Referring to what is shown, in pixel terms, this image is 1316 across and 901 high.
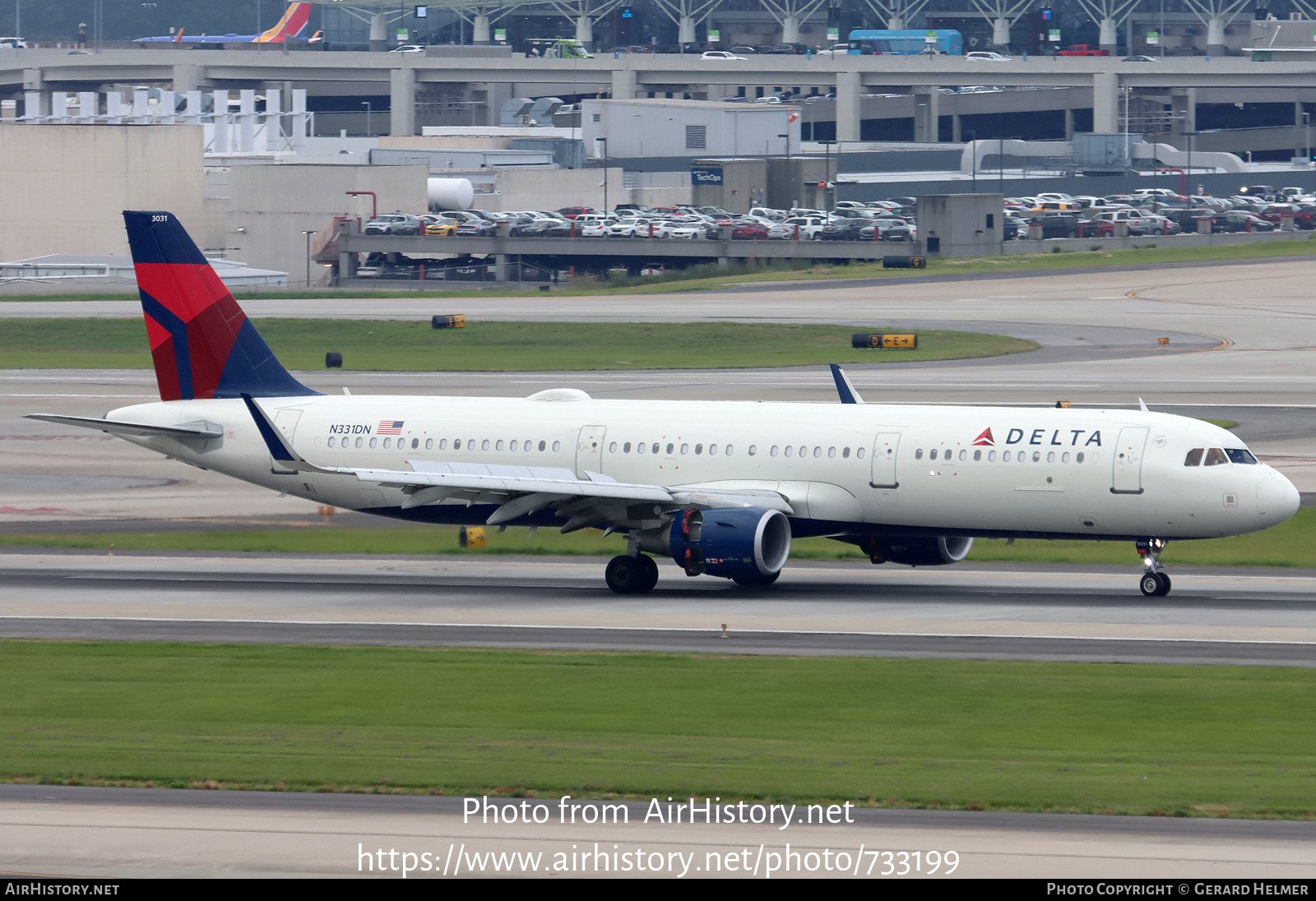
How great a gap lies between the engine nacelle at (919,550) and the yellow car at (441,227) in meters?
112

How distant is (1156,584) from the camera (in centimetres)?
4094

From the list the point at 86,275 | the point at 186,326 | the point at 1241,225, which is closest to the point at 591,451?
the point at 186,326

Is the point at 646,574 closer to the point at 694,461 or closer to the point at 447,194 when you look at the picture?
the point at 694,461

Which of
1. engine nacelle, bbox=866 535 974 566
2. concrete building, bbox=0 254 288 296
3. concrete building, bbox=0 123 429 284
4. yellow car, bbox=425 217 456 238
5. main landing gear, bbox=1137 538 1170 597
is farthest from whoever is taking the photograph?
yellow car, bbox=425 217 456 238

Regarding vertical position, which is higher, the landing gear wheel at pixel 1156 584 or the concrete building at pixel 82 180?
the concrete building at pixel 82 180

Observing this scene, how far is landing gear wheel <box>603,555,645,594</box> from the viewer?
43188 millimetres

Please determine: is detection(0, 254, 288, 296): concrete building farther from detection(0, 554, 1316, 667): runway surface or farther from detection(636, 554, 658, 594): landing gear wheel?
detection(636, 554, 658, 594): landing gear wheel

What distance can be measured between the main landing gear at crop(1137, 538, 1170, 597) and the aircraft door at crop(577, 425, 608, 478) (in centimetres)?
1336

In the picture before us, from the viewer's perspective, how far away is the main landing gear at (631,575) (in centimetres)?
4319

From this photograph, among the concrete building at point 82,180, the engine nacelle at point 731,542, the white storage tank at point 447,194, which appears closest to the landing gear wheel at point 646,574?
the engine nacelle at point 731,542

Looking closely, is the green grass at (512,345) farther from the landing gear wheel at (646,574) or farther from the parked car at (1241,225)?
the parked car at (1241,225)

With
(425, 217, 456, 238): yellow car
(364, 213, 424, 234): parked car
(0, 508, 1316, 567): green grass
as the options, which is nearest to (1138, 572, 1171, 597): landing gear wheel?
(0, 508, 1316, 567): green grass

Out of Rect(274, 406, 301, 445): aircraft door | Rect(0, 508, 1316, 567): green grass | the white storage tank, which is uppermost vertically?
the white storage tank

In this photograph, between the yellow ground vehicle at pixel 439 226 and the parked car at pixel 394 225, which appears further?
the yellow ground vehicle at pixel 439 226
